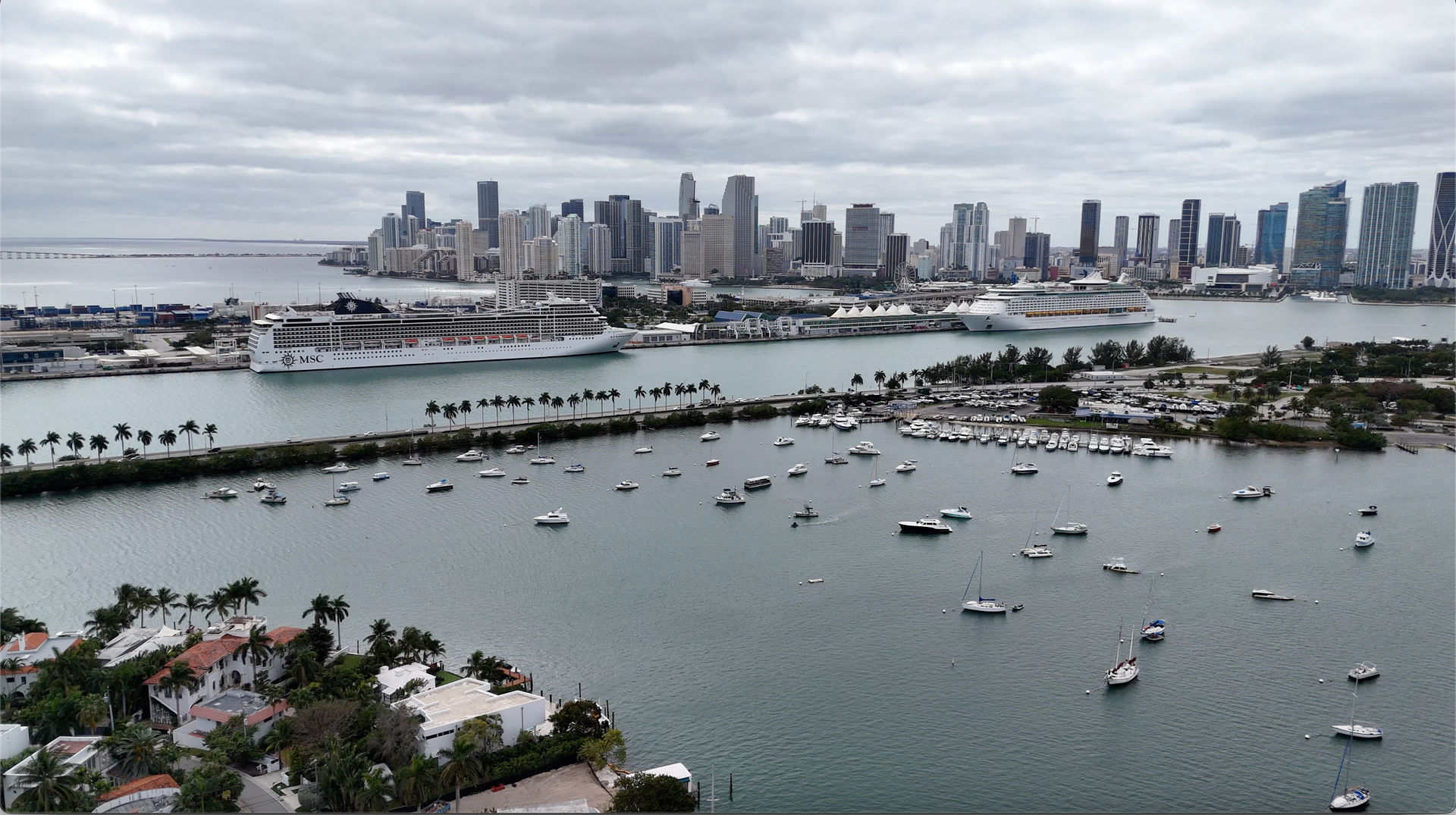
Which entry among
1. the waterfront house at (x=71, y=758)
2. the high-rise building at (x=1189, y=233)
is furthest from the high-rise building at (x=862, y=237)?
the waterfront house at (x=71, y=758)

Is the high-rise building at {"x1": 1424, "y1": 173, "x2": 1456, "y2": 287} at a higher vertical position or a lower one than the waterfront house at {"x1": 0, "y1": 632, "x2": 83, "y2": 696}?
higher

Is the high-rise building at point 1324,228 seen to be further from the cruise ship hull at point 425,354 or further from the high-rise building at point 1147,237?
the cruise ship hull at point 425,354

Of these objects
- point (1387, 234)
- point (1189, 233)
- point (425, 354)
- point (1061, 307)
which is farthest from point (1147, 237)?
point (425, 354)

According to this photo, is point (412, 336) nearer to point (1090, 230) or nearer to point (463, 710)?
point (463, 710)

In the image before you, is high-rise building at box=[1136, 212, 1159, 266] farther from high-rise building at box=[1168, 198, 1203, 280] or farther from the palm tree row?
the palm tree row

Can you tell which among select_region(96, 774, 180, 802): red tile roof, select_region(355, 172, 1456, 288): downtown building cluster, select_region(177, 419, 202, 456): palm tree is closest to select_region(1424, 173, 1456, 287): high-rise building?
select_region(355, 172, 1456, 288): downtown building cluster

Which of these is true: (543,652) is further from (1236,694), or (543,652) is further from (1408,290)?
(1408,290)
